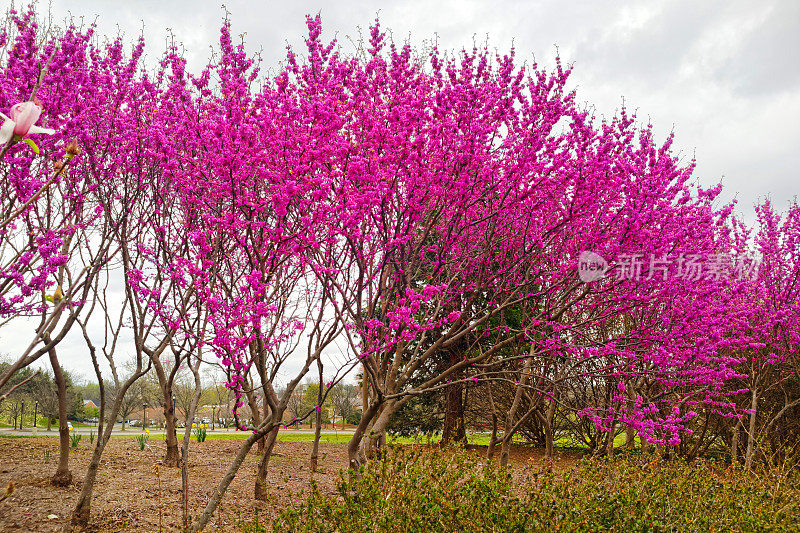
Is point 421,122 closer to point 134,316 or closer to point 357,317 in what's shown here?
point 357,317

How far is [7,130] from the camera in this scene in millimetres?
1382

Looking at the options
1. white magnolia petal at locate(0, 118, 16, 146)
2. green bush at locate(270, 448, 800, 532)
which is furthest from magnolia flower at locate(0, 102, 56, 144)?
green bush at locate(270, 448, 800, 532)

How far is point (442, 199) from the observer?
596 centimetres

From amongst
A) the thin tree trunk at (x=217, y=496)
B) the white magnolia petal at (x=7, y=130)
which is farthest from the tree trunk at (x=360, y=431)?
the white magnolia petal at (x=7, y=130)

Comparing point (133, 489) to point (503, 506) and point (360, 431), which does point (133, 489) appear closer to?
point (360, 431)

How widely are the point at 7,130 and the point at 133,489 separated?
6816mm

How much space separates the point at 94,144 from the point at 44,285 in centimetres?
176

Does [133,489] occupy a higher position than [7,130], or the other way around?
[7,130]

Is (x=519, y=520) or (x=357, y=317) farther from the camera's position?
(x=357, y=317)

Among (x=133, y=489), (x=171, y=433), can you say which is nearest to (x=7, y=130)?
(x=133, y=489)

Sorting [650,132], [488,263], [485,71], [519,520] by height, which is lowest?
[519,520]

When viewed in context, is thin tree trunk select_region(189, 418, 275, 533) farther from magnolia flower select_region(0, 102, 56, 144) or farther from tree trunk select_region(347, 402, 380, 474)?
magnolia flower select_region(0, 102, 56, 144)

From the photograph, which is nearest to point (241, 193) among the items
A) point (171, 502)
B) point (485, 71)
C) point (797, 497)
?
point (485, 71)

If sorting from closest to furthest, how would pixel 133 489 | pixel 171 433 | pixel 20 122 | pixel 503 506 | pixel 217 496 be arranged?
pixel 20 122 → pixel 503 506 → pixel 217 496 → pixel 133 489 → pixel 171 433
